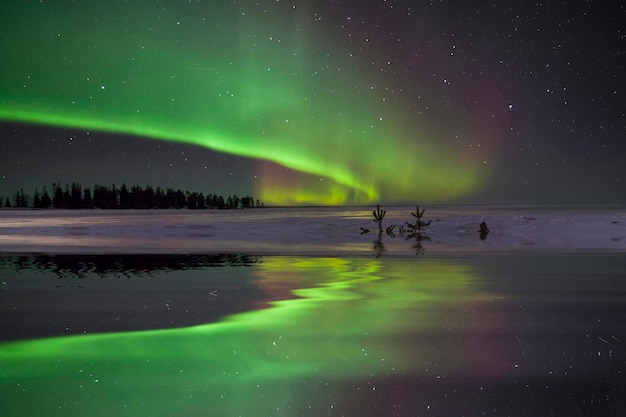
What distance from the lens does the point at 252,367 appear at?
4723 mm

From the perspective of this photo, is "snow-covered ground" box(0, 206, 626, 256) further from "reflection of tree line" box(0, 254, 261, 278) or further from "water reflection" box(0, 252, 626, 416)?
"water reflection" box(0, 252, 626, 416)

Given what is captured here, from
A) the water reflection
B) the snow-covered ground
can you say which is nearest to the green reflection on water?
the water reflection

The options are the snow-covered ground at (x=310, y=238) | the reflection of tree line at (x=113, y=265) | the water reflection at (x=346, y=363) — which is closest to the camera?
the water reflection at (x=346, y=363)

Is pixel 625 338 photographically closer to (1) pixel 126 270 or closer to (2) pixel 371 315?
(2) pixel 371 315

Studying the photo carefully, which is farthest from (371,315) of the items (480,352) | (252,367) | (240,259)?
(240,259)

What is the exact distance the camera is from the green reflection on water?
12.9ft

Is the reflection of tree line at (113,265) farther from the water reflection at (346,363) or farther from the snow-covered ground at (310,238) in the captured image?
the water reflection at (346,363)

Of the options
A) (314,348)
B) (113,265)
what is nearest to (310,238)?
(113,265)

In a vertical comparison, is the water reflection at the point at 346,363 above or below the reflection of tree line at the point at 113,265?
above

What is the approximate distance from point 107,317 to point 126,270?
6.03 m

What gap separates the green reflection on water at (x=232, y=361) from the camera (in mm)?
3930

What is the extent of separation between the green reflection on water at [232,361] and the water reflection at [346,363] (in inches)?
0.5

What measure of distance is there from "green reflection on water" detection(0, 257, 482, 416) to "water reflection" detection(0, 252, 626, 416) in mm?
12

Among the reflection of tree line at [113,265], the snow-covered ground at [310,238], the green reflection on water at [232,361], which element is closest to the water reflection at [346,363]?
the green reflection on water at [232,361]
